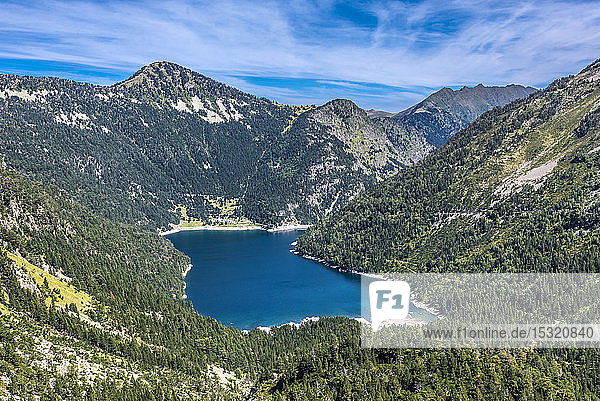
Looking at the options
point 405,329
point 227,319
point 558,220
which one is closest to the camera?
point 405,329

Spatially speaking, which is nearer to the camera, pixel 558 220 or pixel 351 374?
pixel 351 374

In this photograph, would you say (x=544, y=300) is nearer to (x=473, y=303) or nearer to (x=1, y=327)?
→ (x=473, y=303)

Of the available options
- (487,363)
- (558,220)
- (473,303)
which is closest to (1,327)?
(487,363)

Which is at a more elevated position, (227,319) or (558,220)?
(558,220)

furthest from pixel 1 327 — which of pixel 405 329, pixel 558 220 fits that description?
pixel 558 220

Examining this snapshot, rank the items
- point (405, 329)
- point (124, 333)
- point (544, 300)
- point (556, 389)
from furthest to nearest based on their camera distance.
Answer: point (544, 300)
point (124, 333)
point (405, 329)
point (556, 389)

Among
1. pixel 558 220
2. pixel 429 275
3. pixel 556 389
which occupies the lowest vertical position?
pixel 556 389

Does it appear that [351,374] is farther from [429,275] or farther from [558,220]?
[558,220]
